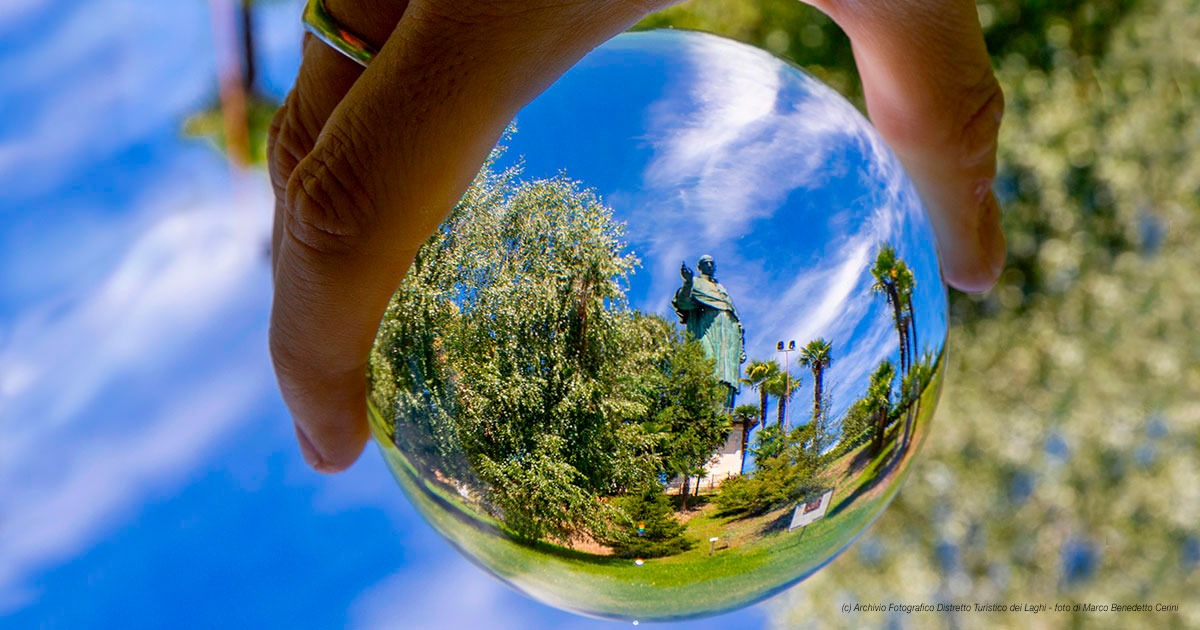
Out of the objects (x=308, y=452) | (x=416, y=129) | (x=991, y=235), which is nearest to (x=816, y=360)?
(x=416, y=129)

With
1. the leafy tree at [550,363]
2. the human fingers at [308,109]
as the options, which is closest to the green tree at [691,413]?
the leafy tree at [550,363]

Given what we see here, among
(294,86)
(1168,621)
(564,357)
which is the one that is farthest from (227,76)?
(1168,621)

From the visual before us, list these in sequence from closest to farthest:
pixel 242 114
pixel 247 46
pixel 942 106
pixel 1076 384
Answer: pixel 942 106
pixel 242 114
pixel 247 46
pixel 1076 384

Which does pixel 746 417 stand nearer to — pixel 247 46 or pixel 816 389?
pixel 816 389

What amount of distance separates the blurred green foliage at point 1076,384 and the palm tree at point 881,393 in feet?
19.4

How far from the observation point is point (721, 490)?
3.51 feet

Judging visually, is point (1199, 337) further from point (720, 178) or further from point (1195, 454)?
point (720, 178)

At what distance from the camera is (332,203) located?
3.76 feet

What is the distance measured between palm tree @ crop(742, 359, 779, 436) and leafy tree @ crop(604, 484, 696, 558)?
0.16 m

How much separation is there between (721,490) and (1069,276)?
286 inches

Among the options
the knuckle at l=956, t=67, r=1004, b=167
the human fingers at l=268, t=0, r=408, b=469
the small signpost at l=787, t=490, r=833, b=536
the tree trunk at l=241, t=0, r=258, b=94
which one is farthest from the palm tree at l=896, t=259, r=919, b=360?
the tree trunk at l=241, t=0, r=258, b=94

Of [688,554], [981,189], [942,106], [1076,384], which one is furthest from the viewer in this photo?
[1076,384]

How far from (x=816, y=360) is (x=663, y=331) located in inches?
7.8

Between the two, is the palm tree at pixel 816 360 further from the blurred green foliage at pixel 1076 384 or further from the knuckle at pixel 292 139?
the blurred green foliage at pixel 1076 384
